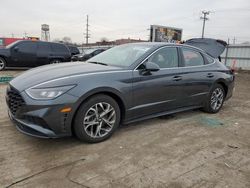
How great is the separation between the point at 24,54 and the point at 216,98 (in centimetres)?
982

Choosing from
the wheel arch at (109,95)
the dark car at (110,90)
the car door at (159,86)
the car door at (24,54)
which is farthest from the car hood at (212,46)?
the car door at (24,54)

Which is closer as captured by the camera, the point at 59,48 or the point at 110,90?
the point at 110,90

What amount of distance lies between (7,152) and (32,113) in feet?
2.20

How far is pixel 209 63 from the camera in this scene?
5.23 metres

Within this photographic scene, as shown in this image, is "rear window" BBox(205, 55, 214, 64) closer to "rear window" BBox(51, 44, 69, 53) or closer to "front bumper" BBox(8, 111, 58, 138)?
"front bumper" BBox(8, 111, 58, 138)

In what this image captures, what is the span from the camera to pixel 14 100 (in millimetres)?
3277

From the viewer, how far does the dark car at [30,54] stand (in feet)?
38.1

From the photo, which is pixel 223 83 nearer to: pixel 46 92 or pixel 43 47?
pixel 46 92

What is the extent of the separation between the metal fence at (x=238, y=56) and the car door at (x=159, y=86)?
51.1ft

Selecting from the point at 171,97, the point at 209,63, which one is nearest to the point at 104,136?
the point at 171,97

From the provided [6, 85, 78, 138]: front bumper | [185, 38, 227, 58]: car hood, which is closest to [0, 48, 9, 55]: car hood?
[185, 38, 227, 58]: car hood

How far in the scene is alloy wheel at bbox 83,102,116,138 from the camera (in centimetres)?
339

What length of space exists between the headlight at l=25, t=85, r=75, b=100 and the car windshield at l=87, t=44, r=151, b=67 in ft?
4.03

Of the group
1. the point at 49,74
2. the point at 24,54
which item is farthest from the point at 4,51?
the point at 49,74
